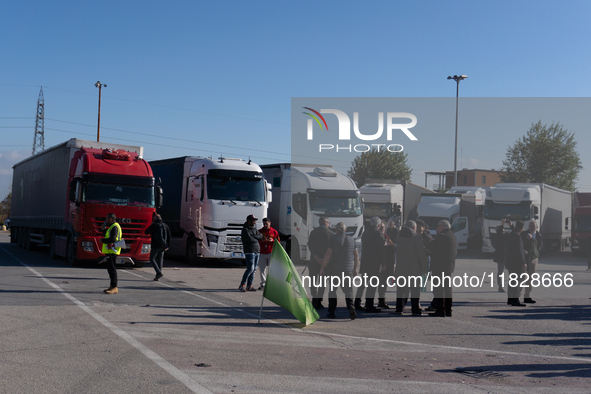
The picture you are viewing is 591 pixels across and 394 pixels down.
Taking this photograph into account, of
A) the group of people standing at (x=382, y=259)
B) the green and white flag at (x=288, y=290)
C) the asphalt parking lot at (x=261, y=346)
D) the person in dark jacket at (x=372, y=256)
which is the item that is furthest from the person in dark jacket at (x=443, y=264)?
the green and white flag at (x=288, y=290)

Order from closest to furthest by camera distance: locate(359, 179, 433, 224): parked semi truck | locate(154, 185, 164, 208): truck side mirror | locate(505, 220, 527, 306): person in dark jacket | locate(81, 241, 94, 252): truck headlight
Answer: locate(505, 220, 527, 306): person in dark jacket
locate(81, 241, 94, 252): truck headlight
locate(154, 185, 164, 208): truck side mirror
locate(359, 179, 433, 224): parked semi truck

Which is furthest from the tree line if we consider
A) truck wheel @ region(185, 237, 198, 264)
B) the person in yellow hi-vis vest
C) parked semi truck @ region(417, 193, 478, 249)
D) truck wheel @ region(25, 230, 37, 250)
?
truck wheel @ region(25, 230, 37, 250)

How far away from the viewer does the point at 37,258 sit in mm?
21906

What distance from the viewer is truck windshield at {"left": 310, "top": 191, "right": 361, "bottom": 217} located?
21891mm

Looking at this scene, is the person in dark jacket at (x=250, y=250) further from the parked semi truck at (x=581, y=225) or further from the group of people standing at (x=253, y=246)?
the parked semi truck at (x=581, y=225)

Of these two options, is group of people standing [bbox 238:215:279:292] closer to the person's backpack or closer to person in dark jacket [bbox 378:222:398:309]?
the person's backpack

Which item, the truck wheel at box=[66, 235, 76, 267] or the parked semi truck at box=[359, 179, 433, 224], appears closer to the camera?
the truck wheel at box=[66, 235, 76, 267]

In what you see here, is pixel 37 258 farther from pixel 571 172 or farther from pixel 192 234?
pixel 571 172

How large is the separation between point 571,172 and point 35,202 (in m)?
23.2

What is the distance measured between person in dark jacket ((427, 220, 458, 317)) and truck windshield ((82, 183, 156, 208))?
1051 cm

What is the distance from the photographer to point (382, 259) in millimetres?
11430

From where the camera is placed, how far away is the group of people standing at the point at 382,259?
34.9ft

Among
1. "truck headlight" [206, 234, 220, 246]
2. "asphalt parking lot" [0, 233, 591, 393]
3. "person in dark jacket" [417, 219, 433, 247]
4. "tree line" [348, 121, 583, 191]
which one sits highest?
"tree line" [348, 121, 583, 191]

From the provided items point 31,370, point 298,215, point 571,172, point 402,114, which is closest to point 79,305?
point 31,370
